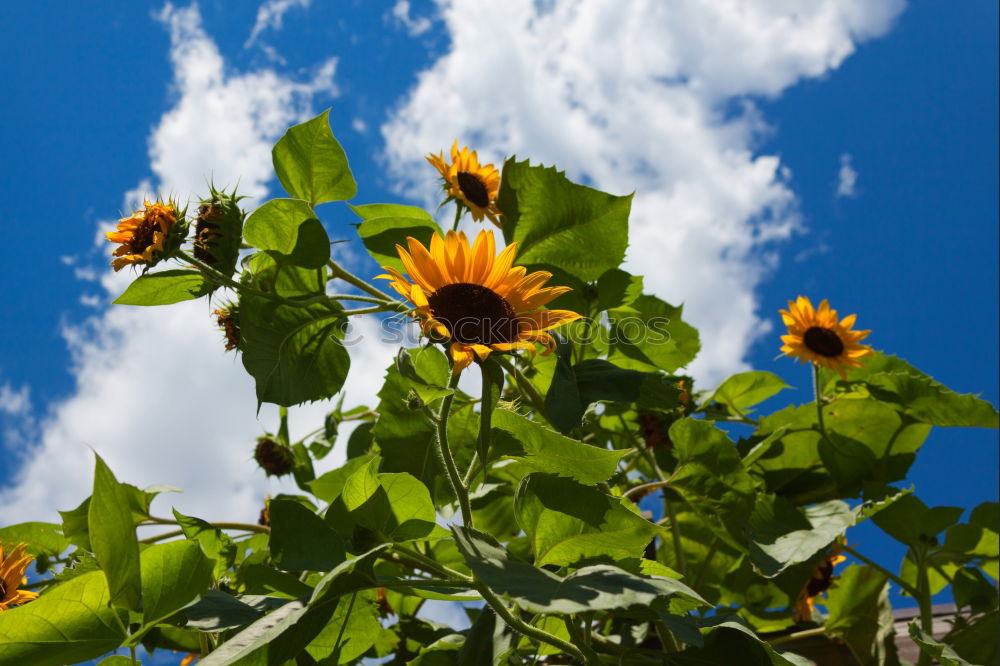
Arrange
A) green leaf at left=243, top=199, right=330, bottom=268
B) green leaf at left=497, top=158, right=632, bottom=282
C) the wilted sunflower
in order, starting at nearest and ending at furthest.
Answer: green leaf at left=243, top=199, right=330, bottom=268, green leaf at left=497, top=158, right=632, bottom=282, the wilted sunflower

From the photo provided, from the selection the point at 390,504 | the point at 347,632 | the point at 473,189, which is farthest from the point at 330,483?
the point at 473,189

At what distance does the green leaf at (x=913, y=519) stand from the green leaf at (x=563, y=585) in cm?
115

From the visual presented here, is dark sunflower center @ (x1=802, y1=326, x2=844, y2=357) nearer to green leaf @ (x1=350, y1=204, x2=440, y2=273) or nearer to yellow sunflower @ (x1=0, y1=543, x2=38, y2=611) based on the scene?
green leaf @ (x1=350, y1=204, x2=440, y2=273)

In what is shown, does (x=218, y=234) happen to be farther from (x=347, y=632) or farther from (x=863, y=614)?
(x=863, y=614)

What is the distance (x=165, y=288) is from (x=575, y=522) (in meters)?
0.88

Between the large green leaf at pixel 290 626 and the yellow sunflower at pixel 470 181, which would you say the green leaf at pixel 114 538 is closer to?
the large green leaf at pixel 290 626

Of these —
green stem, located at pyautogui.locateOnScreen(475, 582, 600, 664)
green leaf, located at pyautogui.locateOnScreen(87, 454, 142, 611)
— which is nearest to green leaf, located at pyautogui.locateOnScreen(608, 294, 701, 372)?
green stem, located at pyautogui.locateOnScreen(475, 582, 600, 664)

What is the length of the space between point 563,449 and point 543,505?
0.29 ft

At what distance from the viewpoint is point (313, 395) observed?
1512 mm

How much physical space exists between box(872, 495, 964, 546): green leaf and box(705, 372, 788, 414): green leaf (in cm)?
52

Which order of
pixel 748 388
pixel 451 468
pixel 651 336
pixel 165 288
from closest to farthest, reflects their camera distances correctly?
pixel 451 468 < pixel 165 288 < pixel 651 336 < pixel 748 388

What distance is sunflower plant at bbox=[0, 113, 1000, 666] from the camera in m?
0.94

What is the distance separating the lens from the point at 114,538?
873 mm

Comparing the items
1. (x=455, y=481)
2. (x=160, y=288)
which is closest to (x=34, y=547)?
(x=160, y=288)
